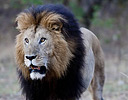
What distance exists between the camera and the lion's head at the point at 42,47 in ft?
13.7

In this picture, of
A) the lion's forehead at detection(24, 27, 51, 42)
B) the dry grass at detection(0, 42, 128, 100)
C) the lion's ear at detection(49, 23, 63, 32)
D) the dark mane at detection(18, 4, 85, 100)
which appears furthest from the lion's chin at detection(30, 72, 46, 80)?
the dry grass at detection(0, 42, 128, 100)

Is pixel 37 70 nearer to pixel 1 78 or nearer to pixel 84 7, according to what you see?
pixel 1 78

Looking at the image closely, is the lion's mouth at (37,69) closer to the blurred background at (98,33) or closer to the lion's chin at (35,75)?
the lion's chin at (35,75)

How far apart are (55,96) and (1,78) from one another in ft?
19.4

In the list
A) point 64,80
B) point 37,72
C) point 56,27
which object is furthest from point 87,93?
point 37,72

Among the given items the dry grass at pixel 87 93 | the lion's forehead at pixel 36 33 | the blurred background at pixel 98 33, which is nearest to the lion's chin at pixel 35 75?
the lion's forehead at pixel 36 33

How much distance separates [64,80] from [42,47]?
60 centimetres

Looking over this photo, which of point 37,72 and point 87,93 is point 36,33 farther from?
point 87,93

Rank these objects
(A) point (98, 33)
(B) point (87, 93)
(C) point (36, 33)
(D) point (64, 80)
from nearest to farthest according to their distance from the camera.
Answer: (C) point (36, 33) → (D) point (64, 80) → (B) point (87, 93) → (A) point (98, 33)

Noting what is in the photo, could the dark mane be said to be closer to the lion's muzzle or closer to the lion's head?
the lion's head

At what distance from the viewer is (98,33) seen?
15.9m

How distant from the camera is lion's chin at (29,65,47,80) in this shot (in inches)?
164

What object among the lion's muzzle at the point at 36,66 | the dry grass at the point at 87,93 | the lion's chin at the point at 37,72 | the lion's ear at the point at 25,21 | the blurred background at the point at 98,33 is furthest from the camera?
the blurred background at the point at 98,33

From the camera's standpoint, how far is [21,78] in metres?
4.72
